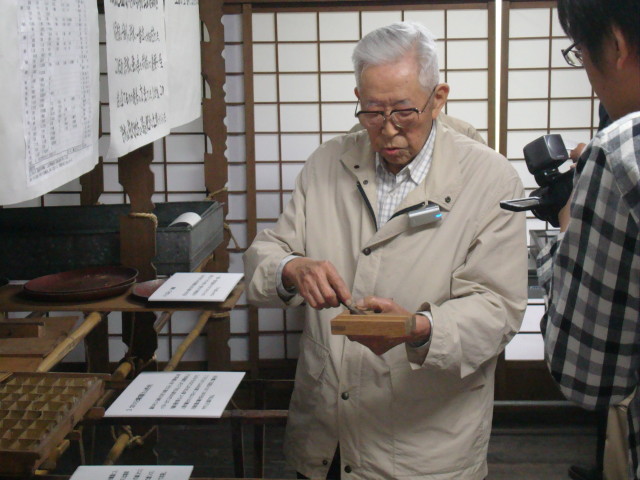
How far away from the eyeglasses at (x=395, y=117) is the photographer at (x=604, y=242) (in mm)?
766

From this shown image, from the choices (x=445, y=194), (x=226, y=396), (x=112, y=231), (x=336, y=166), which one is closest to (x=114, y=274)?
(x=112, y=231)

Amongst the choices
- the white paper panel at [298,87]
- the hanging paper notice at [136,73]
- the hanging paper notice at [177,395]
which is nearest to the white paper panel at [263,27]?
the white paper panel at [298,87]

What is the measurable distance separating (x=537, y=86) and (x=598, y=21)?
124 inches

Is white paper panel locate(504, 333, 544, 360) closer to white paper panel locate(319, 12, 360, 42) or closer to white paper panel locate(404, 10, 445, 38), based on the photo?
white paper panel locate(404, 10, 445, 38)

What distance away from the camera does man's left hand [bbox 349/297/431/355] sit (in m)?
1.73

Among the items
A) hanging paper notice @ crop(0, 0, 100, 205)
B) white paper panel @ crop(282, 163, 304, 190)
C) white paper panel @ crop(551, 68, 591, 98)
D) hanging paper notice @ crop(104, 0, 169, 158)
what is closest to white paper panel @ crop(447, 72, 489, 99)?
white paper panel @ crop(551, 68, 591, 98)

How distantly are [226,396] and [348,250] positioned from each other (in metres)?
0.53

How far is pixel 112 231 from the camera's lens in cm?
280

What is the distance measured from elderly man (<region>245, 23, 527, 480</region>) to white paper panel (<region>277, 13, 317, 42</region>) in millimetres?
2130

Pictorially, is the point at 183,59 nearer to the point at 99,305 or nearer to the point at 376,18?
the point at 376,18

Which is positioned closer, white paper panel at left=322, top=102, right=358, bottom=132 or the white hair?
the white hair

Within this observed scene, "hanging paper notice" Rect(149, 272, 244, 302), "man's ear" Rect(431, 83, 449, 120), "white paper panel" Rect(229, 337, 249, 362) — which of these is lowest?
"white paper panel" Rect(229, 337, 249, 362)

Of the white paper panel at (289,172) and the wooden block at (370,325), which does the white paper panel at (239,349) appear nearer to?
the white paper panel at (289,172)

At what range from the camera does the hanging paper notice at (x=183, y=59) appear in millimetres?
3074
